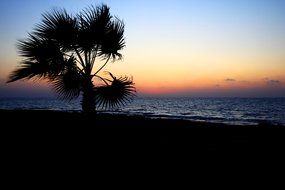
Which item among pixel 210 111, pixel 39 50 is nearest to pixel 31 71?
pixel 39 50

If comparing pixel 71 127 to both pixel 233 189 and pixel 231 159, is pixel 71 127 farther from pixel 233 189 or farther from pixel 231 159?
pixel 233 189

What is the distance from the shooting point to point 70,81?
8.80 metres

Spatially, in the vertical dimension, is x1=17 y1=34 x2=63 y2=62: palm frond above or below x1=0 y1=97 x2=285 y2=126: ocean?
above

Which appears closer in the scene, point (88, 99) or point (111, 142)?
point (111, 142)

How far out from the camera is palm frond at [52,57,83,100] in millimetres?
8781

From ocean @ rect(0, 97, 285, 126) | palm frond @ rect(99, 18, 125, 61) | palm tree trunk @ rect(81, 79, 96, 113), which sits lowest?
ocean @ rect(0, 97, 285, 126)

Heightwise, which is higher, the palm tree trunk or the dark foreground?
the palm tree trunk

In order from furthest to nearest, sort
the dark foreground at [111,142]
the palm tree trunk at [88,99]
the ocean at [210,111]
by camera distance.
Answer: the ocean at [210,111] < the palm tree trunk at [88,99] < the dark foreground at [111,142]

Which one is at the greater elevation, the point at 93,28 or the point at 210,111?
the point at 93,28

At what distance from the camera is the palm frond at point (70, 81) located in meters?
8.78

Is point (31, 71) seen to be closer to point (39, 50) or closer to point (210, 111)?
point (39, 50)

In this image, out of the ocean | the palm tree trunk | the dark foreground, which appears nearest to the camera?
the dark foreground

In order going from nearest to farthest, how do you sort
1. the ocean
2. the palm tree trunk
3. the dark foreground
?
the dark foreground < the palm tree trunk < the ocean

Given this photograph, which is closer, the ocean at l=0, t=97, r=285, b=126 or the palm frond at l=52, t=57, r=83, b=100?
the palm frond at l=52, t=57, r=83, b=100
